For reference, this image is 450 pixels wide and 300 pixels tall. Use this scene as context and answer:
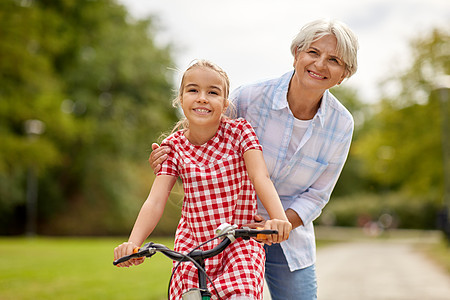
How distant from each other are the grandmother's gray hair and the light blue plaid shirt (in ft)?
0.95

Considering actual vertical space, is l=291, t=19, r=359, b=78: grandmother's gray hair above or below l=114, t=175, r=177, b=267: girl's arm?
above

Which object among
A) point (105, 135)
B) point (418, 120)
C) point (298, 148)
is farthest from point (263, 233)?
point (105, 135)

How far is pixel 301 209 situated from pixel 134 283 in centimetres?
749

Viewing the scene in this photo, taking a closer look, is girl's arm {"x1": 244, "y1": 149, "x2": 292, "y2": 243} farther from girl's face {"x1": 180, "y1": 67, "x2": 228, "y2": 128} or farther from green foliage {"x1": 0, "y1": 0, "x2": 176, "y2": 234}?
green foliage {"x1": 0, "y1": 0, "x2": 176, "y2": 234}

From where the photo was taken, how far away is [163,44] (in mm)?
34938

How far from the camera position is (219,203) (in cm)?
276

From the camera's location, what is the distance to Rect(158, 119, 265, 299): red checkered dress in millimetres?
2607

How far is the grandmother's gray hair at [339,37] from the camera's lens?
117 inches

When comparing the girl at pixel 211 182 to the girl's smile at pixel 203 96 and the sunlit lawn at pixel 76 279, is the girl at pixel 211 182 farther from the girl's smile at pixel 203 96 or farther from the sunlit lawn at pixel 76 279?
the sunlit lawn at pixel 76 279

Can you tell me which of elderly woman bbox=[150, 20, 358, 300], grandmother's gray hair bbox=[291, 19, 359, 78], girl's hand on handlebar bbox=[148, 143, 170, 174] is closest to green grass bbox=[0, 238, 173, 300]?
elderly woman bbox=[150, 20, 358, 300]

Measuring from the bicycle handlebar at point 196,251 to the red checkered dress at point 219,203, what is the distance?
0.16 meters

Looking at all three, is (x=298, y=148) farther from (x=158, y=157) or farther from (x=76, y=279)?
(x=76, y=279)

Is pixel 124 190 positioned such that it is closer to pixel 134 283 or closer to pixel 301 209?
pixel 134 283

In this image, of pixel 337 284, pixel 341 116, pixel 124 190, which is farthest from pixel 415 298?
pixel 124 190
